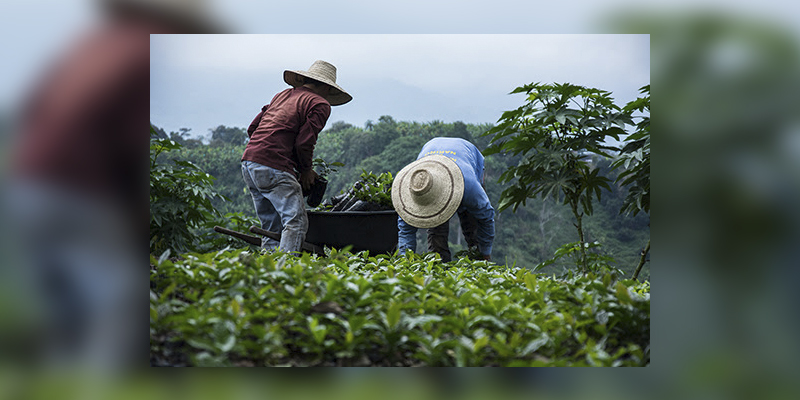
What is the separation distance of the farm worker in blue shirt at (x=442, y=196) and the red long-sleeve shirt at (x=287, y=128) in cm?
76

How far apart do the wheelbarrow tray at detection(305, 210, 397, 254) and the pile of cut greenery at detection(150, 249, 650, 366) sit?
1.73 metres

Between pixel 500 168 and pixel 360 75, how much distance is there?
6.79 ft

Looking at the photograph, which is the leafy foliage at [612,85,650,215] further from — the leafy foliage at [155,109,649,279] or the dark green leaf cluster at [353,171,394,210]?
the dark green leaf cluster at [353,171,394,210]

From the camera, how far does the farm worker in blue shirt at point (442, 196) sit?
3666 mm

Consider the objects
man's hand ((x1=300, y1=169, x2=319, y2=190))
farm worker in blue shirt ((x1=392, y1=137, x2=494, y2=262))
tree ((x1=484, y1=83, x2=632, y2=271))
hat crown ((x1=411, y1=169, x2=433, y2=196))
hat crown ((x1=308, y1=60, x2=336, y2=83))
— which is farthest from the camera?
farm worker in blue shirt ((x1=392, y1=137, x2=494, y2=262))

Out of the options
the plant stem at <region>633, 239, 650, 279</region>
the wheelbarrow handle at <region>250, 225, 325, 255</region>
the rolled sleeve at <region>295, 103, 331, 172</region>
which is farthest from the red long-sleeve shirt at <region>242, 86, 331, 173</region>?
the plant stem at <region>633, 239, 650, 279</region>


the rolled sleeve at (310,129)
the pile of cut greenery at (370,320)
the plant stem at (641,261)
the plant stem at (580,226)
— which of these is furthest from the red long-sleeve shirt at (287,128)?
the plant stem at (641,261)

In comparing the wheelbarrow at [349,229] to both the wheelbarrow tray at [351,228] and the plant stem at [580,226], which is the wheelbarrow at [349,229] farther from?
the plant stem at [580,226]

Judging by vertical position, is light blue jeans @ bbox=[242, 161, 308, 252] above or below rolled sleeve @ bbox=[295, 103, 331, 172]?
below

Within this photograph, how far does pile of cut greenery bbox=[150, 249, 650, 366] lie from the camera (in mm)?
2016
